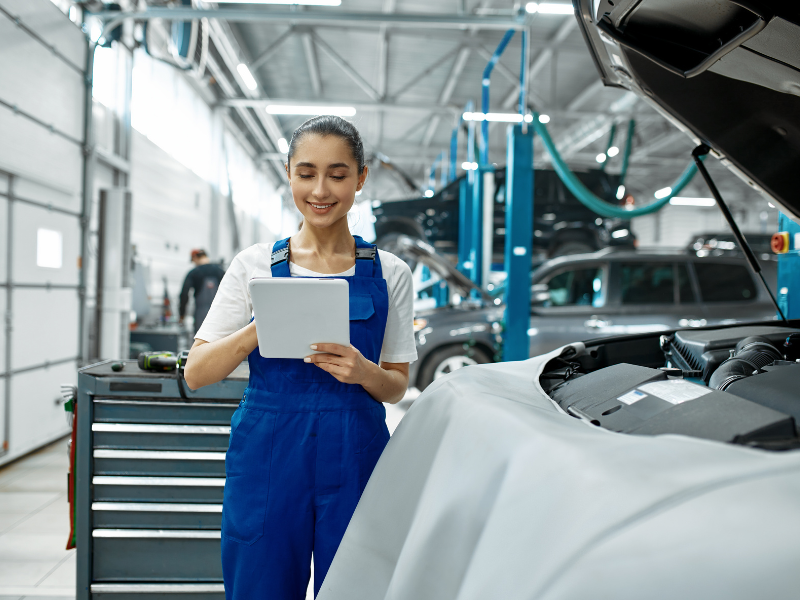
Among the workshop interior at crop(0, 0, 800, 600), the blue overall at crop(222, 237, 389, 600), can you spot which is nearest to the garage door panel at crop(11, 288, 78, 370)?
the workshop interior at crop(0, 0, 800, 600)

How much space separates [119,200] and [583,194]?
14.1 feet

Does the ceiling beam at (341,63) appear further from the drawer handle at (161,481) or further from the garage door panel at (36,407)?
the drawer handle at (161,481)

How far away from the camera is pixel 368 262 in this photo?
1340 mm

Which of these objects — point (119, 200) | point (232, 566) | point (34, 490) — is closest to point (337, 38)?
point (119, 200)

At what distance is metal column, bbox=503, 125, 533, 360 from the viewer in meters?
4.45

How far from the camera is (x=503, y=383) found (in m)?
1.10

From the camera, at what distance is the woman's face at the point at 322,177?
4.19 ft

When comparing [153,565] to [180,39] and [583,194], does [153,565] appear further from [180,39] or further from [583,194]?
[180,39]

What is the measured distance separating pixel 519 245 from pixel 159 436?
3.24 metres

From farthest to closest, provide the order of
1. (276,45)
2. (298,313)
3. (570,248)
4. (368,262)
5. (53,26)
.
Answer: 1. (570,248)
2. (276,45)
3. (53,26)
4. (368,262)
5. (298,313)

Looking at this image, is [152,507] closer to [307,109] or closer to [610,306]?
[610,306]

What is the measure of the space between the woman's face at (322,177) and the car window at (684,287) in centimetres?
470

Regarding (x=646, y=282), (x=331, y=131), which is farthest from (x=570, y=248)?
(x=331, y=131)

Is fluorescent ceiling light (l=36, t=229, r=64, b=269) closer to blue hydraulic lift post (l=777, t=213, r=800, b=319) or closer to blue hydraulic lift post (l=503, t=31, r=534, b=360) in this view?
blue hydraulic lift post (l=503, t=31, r=534, b=360)
